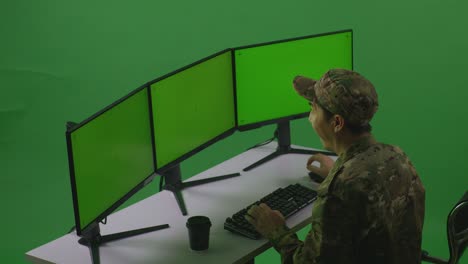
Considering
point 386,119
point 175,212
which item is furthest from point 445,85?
point 175,212

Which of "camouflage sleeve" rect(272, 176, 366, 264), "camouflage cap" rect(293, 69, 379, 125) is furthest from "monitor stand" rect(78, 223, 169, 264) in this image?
"camouflage cap" rect(293, 69, 379, 125)

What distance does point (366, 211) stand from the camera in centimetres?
222

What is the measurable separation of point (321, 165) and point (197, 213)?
2.13 ft

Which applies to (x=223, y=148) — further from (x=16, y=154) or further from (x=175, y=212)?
(x=175, y=212)

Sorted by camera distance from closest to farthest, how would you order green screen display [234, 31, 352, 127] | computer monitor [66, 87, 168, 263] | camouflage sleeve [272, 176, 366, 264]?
camouflage sleeve [272, 176, 366, 264] → computer monitor [66, 87, 168, 263] → green screen display [234, 31, 352, 127]

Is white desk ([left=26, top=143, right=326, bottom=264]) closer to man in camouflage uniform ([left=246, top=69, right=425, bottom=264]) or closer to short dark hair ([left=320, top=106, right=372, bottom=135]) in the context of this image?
man in camouflage uniform ([left=246, top=69, right=425, bottom=264])

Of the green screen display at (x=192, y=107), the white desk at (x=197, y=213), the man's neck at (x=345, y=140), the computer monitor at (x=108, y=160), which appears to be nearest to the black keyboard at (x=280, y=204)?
the white desk at (x=197, y=213)

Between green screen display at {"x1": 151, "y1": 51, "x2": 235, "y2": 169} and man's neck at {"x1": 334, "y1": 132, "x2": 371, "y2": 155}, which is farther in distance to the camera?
green screen display at {"x1": 151, "y1": 51, "x2": 235, "y2": 169}

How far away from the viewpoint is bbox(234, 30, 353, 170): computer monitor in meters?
3.39

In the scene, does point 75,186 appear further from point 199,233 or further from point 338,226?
point 338,226

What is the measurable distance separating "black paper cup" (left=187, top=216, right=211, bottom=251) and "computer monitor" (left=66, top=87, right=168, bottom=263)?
245 mm

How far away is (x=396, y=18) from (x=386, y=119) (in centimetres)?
58

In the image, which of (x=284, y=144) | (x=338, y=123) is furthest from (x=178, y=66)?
(x=338, y=123)

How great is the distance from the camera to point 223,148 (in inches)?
188
